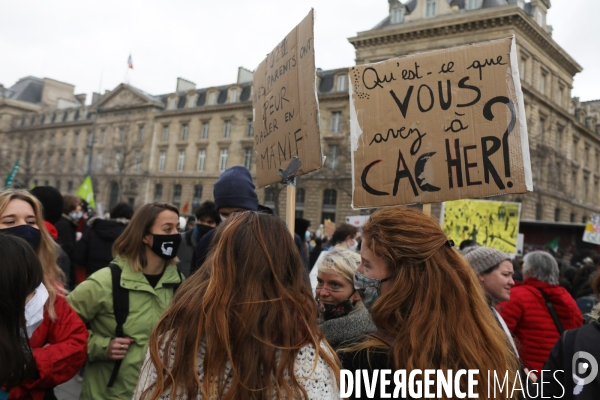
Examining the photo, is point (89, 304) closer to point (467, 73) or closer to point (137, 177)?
point (467, 73)

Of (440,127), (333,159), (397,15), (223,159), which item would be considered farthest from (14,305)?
(223,159)

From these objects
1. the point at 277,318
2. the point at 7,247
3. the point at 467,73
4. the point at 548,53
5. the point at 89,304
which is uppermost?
the point at 548,53

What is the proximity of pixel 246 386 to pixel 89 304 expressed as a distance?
5.52 feet

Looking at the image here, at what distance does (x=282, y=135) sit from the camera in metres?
3.46

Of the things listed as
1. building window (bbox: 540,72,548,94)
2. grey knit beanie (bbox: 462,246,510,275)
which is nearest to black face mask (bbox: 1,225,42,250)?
grey knit beanie (bbox: 462,246,510,275)

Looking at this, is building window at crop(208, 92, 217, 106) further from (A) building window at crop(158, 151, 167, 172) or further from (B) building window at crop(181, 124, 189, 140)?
(A) building window at crop(158, 151, 167, 172)

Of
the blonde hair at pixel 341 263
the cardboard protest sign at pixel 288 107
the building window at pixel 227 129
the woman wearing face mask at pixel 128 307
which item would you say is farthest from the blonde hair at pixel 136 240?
the building window at pixel 227 129

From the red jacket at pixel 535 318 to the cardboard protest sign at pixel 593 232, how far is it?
9.57 metres

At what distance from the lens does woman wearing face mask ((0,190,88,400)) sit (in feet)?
7.22

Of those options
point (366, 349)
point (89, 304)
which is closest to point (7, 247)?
point (89, 304)

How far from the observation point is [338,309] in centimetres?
278

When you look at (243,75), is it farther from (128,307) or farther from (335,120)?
(128,307)

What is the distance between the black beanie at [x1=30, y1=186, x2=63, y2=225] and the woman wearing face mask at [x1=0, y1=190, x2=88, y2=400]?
5.52 feet

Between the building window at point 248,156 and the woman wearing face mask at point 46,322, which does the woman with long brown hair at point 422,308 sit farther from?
the building window at point 248,156
